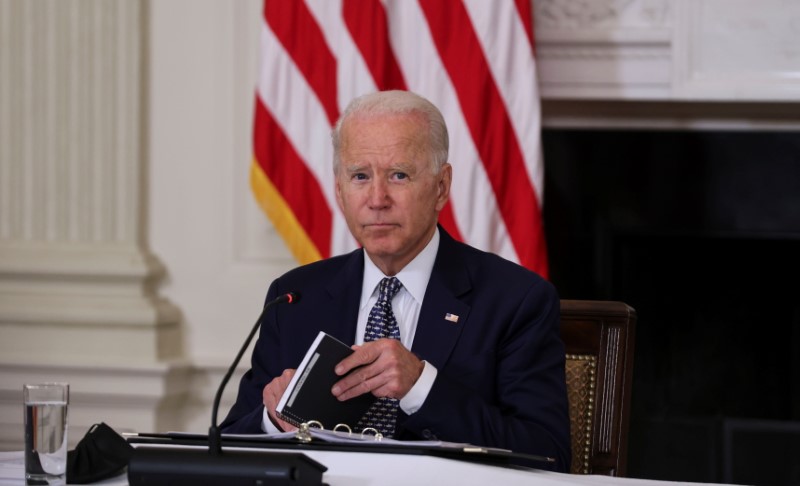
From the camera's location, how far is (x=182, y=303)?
3965 millimetres

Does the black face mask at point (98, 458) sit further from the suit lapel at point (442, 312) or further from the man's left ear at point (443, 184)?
the man's left ear at point (443, 184)

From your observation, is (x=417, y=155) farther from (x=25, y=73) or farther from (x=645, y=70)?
(x=25, y=73)

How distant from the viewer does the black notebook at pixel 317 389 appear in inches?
71.2

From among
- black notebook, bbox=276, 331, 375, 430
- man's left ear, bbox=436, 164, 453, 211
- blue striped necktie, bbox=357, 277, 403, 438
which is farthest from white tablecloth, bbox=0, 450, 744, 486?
man's left ear, bbox=436, 164, 453, 211

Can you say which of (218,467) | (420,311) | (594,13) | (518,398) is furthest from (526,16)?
(218,467)

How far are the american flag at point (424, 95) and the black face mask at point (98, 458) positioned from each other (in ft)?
6.31

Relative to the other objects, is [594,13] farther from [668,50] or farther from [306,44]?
[306,44]

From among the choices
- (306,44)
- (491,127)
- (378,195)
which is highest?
(306,44)

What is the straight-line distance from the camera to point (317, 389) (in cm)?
184

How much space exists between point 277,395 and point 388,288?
1.31 ft

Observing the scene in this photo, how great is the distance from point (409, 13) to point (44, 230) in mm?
1521

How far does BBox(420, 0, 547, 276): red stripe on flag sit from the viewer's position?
3.48 metres

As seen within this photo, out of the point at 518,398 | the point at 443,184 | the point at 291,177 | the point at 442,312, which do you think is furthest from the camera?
the point at 291,177

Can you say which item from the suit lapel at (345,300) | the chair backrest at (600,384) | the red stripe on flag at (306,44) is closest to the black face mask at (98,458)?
the suit lapel at (345,300)
